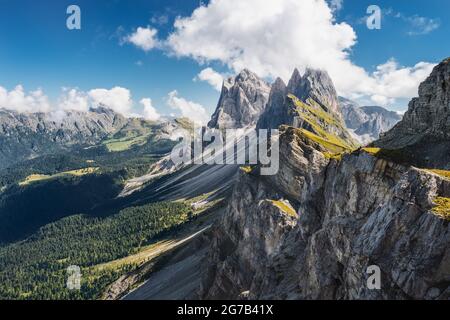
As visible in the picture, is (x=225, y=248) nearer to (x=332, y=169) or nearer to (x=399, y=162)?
(x=332, y=169)
